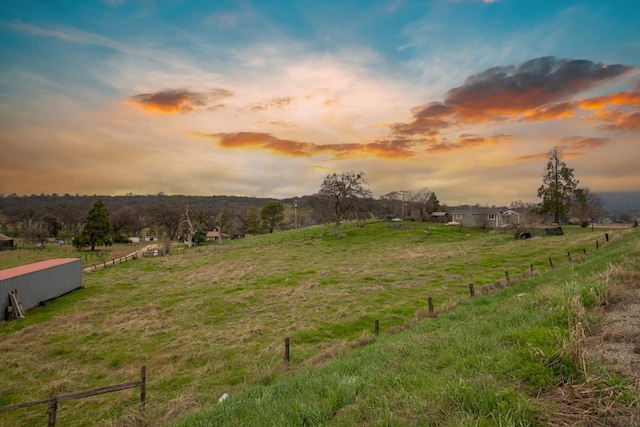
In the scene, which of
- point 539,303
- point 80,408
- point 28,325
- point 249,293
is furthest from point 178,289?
point 539,303

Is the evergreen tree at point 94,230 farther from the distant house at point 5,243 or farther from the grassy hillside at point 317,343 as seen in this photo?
the grassy hillside at point 317,343

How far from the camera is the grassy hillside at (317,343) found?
5.10 m

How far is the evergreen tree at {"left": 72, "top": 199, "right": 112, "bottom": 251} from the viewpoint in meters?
59.4

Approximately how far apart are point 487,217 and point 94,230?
8608cm

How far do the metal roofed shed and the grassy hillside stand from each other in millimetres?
1000

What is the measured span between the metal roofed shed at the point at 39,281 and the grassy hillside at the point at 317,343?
3.28 feet

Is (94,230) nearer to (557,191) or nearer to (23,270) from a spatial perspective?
(23,270)

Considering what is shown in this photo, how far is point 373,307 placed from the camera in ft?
60.7

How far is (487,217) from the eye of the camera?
74250mm

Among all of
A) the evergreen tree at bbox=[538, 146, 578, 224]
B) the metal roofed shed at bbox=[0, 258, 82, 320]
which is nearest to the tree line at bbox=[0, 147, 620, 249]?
the evergreen tree at bbox=[538, 146, 578, 224]

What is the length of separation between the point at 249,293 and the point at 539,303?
1868cm

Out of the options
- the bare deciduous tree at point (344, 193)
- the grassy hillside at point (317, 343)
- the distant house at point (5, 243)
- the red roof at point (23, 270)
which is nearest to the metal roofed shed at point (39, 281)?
the red roof at point (23, 270)

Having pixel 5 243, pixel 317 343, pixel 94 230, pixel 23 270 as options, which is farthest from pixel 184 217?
pixel 317 343

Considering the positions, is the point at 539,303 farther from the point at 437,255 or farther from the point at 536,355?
the point at 437,255
